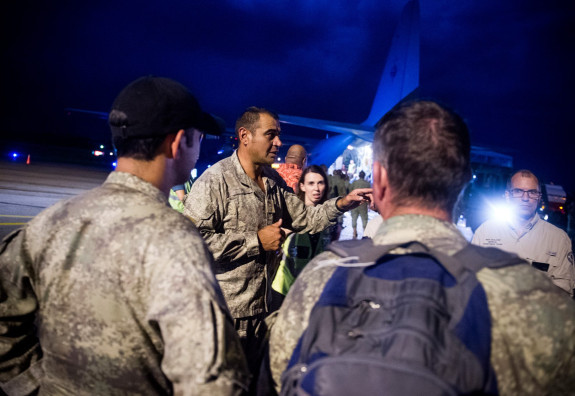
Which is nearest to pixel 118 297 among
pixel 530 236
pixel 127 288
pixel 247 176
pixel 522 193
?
pixel 127 288

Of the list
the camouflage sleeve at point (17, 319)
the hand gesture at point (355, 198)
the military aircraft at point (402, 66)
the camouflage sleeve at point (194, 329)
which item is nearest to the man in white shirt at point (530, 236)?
the hand gesture at point (355, 198)

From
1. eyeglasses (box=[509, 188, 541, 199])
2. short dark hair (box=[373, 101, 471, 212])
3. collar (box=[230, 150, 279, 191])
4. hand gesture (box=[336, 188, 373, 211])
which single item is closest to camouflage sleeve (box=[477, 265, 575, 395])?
short dark hair (box=[373, 101, 471, 212])

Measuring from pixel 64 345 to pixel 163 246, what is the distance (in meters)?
0.56

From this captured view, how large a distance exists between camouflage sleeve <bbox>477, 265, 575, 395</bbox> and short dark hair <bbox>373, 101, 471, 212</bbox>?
1.00 feet

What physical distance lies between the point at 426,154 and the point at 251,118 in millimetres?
2456

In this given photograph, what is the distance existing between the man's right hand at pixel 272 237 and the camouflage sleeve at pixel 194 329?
154 cm

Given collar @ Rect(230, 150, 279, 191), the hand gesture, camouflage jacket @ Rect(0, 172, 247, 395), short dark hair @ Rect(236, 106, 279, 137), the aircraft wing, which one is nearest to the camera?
camouflage jacket @ Rect(0, 172, 247, 395)

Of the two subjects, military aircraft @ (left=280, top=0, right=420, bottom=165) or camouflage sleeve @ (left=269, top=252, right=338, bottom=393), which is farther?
military aircraft @ (left=280, top=0, right=420, bottom=165)

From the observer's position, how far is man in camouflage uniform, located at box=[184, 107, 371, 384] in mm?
2764

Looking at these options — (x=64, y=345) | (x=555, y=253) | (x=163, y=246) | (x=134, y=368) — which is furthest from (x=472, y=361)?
(x=555, y=253)

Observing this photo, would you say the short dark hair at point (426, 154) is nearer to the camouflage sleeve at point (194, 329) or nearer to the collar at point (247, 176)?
the camouflage sleeve at point (194, 329)

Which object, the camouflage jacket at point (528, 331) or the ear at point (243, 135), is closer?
the camouflage jacket at point (528, 331)

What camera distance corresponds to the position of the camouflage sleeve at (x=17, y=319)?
1348 mm

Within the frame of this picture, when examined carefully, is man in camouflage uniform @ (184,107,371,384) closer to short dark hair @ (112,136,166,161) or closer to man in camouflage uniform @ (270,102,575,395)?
short dark hair @ (112,136,166,161)
